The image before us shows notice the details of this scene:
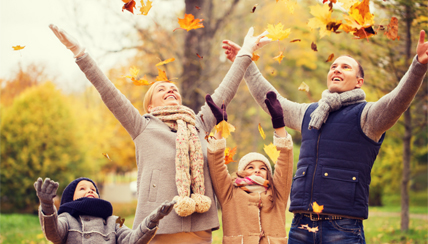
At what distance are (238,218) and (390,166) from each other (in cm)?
1392

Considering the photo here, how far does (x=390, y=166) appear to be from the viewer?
49.3ft

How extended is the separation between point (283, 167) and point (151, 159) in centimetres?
98

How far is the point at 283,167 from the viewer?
2.88 meters

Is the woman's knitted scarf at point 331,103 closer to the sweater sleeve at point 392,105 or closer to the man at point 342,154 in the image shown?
the man at point 342,154

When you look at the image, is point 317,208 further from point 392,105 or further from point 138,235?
point 138,235

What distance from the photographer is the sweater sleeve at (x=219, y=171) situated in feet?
9.20

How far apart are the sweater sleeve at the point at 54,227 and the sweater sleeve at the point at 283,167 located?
1535mm

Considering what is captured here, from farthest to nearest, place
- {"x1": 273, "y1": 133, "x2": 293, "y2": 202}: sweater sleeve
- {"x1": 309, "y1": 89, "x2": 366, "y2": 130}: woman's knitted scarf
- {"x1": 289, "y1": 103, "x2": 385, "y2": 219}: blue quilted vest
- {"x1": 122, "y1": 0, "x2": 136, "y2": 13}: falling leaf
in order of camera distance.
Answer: {"x1": 122, "y1": 0, "x2": 136, "y2": 13}: falling leaf
{"x1": 273, "y1": 133, "x2": 293, "y2": 202}: sweater sleeve
{"x1": 309, "y1": 89, "x2": 366, "y2": 130}: woman's knitted scarf
{"x1": 289, "y1": 103, "x2": 385, "y2": 219}: blue quilted vest

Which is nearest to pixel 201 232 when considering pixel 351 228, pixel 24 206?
pixel 351 228

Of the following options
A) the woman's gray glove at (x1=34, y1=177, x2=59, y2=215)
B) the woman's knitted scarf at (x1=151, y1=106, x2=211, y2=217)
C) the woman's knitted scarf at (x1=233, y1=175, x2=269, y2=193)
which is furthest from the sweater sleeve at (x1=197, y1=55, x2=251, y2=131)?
the woman's gray glove at (x1=34, y1=177, x2=59, y2=215)

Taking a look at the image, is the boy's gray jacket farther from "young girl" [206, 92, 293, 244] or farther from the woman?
"young girl" [206, 92, 293, 244]

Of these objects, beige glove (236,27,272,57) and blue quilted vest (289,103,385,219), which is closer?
blue quilted vest (289,103,385,219)

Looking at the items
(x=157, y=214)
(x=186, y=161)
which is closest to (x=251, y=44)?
(x=186, y=161)

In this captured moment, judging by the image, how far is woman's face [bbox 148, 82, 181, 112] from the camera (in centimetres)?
300
